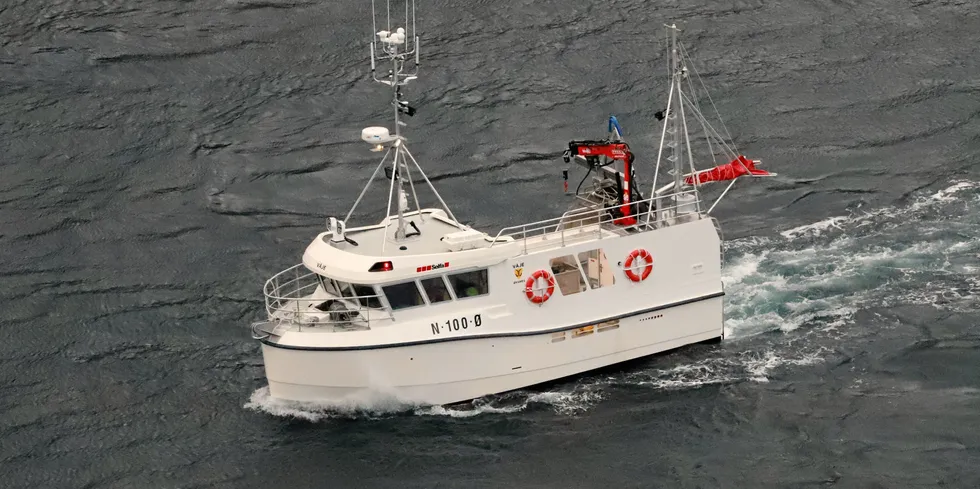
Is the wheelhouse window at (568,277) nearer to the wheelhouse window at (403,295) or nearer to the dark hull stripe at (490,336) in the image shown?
the dark hull stripe at (490,336)

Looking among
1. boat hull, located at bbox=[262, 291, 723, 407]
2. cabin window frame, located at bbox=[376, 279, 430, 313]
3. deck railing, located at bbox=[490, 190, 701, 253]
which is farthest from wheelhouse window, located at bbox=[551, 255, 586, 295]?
cabin window frame, located at bbox=[376, 279, 430, 313]

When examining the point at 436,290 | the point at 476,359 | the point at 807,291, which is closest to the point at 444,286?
the point at 436,290

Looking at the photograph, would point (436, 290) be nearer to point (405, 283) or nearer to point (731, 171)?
point (405, 283)

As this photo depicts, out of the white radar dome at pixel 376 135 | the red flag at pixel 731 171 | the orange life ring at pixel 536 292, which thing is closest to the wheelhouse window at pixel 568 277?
the orange life ring at pixel 536 292

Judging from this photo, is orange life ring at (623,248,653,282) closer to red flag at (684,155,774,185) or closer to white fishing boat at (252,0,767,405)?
white fishing boat at (252,0,767,405)

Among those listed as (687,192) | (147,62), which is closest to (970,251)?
(687,192)
